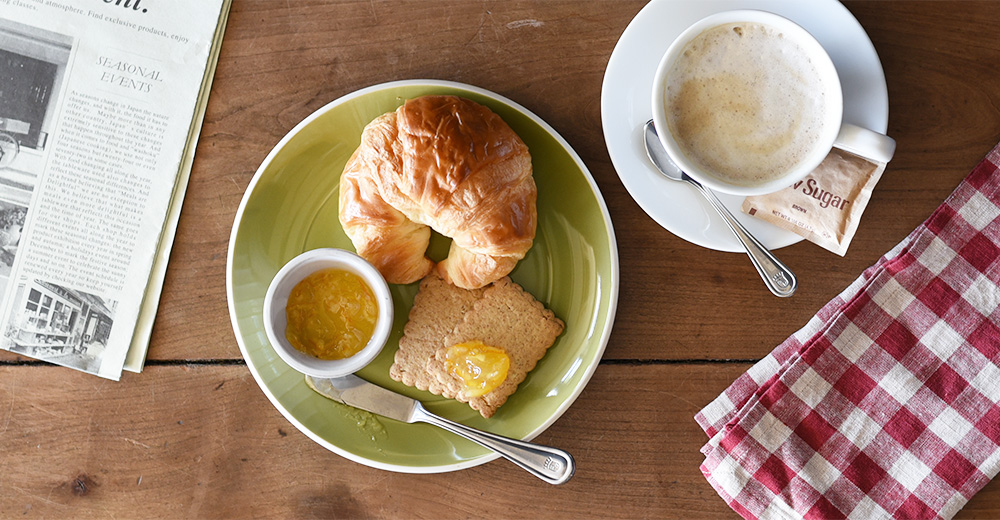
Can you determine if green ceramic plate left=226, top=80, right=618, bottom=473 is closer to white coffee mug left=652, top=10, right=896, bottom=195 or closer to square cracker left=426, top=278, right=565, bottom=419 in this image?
square cracker left=426, top=278, right=565, bottom=419

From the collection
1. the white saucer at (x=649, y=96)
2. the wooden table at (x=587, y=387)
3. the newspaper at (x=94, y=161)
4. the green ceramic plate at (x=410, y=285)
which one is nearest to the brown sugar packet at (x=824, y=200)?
the white saucer at (x=649, y=96)

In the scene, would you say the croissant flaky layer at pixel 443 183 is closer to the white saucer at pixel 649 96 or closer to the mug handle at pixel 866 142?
the white saucer at pixel 649 96

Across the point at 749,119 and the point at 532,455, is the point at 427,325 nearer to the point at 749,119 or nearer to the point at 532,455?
the point at 532,455

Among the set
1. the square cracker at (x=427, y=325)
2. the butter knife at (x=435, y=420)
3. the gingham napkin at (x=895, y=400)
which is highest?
the gingham napkin at (x=895, y=400)

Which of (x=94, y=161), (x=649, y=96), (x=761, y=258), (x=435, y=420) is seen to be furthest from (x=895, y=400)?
(x=94, y=161)

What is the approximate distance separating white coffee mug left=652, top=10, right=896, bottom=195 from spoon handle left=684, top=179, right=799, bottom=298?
0.07 meters

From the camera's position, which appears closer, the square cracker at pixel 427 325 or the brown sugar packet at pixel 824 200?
the brown sugar packet at pixel 824 200

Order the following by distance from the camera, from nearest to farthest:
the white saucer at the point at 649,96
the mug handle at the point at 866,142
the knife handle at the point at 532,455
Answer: the mug handle at the point at 866,142 → the white saucer at the point at 649,96 → the knife handle at the point at 532,455

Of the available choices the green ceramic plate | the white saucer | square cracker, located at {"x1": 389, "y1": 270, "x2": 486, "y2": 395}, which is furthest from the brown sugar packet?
square cracker, located at {"x1": 389, "y1": 270, "x2": 486, "y2": 395}

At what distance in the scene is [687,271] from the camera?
57.8 inches

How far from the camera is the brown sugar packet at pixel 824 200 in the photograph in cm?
132

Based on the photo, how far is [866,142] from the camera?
3.80ft

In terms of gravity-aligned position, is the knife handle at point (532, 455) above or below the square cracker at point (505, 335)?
below

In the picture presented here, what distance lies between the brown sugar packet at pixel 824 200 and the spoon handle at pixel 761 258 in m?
0.04
